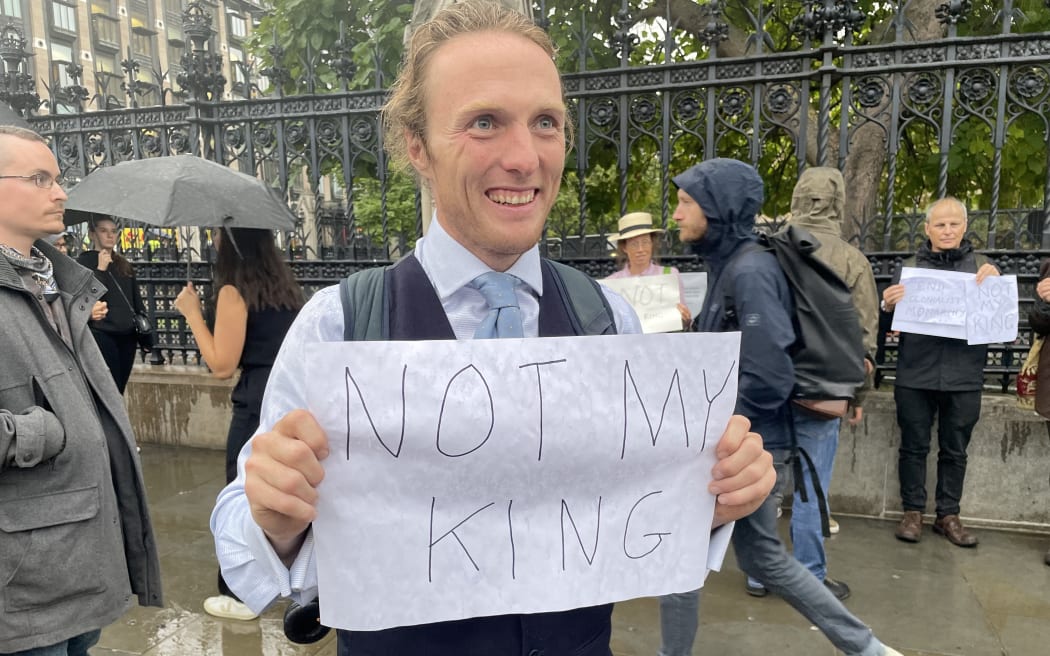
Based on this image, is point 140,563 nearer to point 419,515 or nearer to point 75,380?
point 75,380

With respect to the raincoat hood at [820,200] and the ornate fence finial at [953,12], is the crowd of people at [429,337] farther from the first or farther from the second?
the ornate fence finial at [953,12]

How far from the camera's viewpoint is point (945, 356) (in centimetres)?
430

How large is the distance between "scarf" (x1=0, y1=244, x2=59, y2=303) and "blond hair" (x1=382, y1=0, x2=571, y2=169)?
4.71 ft

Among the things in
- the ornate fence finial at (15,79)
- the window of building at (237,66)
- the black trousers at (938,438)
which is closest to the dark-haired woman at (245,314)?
the window of building at (237,66)

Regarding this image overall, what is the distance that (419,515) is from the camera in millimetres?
1091

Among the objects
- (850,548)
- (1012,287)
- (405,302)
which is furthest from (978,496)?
(405,302)

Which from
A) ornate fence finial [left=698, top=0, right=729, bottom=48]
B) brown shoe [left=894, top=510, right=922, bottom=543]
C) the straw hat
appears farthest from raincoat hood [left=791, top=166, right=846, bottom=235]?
brown shoe [left=894, top=510, right=922, bottom=543]

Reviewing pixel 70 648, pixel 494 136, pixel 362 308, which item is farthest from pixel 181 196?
pixel 494 136

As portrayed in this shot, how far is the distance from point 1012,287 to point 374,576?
4.47m

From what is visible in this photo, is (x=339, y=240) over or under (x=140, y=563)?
over

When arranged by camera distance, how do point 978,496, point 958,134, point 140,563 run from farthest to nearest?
point 958,134 < point 978,496 < point 140,563

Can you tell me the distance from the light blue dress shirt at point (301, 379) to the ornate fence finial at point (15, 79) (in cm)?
753

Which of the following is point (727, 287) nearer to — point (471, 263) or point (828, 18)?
point (471, 263)

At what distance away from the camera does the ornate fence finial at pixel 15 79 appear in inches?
275
